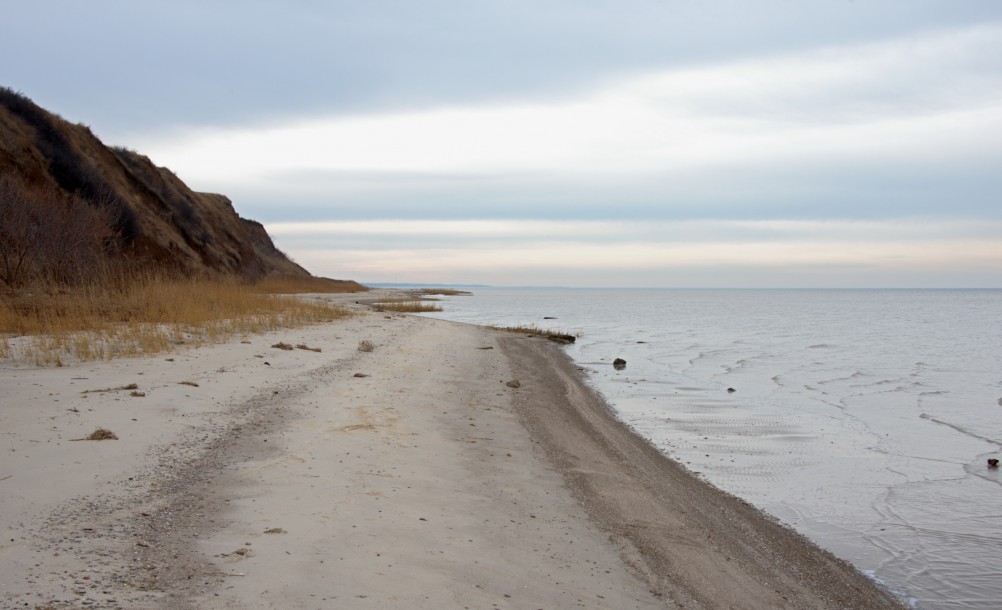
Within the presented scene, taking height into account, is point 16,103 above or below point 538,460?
above

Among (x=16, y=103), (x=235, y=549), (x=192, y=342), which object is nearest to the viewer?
(x=235, y=549)

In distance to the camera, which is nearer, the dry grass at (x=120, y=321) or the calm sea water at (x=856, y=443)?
the calm sea water at (x=856, y=443)

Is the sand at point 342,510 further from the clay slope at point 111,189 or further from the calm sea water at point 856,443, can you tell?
the clay slope at point 111,189

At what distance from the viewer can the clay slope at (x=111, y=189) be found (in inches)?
964

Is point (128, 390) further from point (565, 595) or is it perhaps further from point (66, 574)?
point (565, 595)

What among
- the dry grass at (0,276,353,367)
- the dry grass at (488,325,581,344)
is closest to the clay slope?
the dry grass at (0,276,353,367)

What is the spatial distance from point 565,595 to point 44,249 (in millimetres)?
18448

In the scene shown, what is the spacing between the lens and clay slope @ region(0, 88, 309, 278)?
2448 cm

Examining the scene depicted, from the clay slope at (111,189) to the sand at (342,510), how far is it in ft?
42.6

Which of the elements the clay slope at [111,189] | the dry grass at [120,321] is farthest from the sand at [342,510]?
the clay slope at [111,189]

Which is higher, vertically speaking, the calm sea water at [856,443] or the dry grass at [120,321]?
the dry grass at [120,321]

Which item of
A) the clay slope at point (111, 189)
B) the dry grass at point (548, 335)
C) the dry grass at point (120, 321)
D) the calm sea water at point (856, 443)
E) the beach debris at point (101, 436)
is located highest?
the clay slope at point (111, 189)

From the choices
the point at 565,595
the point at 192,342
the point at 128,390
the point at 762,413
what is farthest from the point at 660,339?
the point at 565,595

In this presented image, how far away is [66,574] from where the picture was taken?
12.4 feet
